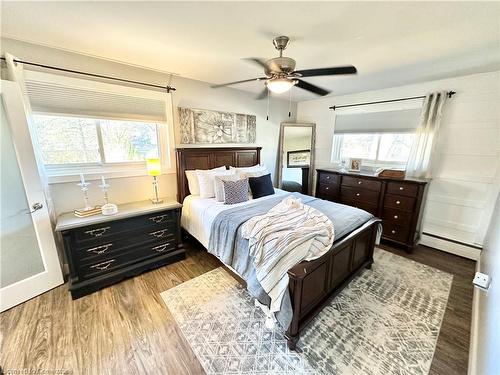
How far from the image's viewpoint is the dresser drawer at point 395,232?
3082mm

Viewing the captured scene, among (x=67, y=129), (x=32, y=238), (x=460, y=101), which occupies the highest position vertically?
(x=460, y=101)

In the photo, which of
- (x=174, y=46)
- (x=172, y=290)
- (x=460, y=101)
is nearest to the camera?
(x=174, y=46)

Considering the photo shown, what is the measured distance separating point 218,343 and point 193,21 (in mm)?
2585

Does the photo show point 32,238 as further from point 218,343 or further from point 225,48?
point 225,48

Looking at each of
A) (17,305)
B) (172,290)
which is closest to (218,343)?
(172,290)

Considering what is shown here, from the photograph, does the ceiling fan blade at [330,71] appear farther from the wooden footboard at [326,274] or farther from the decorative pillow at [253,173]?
the decorative pillow at [253,173]

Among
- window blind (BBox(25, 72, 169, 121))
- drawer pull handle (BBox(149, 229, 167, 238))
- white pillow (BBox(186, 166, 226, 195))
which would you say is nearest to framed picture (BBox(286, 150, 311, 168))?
white pillow (BBox(186, 166, 226, 195))

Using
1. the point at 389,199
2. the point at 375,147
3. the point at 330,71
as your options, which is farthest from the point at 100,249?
the point at 375,147

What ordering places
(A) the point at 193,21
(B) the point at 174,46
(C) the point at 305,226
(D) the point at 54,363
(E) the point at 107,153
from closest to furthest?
(D) the point at 54,363 → (A) the point at 193,21 → (C) the point at 305,226 → (B) the point at 174,46 → (E) the point at 107,153

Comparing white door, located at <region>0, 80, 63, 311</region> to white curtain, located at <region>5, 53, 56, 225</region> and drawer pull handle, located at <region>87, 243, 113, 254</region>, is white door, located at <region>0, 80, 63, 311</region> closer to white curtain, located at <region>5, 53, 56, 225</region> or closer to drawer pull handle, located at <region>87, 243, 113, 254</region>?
white curtain, located at <region>5, 53, 56, 225</region>

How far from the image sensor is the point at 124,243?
7.75 ft

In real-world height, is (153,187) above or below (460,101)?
below

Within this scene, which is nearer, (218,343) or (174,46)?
A: (218,343)

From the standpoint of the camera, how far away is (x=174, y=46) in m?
2.03
